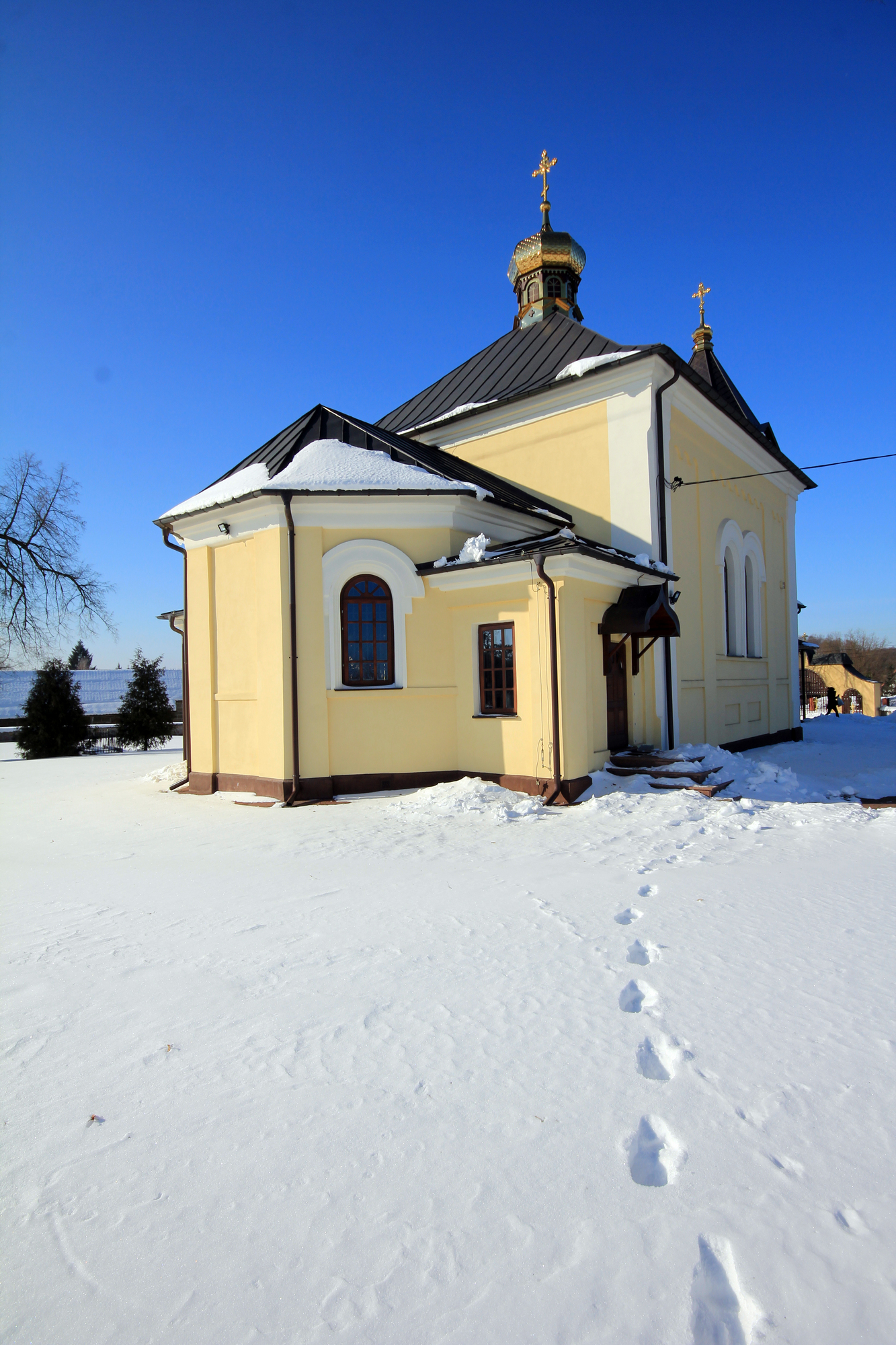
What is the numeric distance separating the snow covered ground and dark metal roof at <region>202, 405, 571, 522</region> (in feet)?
23.2

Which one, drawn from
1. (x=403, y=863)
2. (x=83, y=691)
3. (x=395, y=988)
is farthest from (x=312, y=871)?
(x=83, y=691)

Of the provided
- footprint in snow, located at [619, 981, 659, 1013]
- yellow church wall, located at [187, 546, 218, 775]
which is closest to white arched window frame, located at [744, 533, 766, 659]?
yellow church wall, located at [187, 546, 218, 775]

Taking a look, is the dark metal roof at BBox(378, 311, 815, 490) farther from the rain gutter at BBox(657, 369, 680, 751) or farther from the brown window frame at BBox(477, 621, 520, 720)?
the brown window frame at BBox(477, 621, 520, 720)

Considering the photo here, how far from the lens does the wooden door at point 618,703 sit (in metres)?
10.9

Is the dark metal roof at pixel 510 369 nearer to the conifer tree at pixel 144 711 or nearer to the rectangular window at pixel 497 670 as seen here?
the rectangular window at pixel 497 670

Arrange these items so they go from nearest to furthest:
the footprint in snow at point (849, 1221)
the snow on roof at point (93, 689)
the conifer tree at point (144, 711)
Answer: the footprint in snow at point (849, 1221) → the conifer tree at point (144, 711) → the snow on roof at point (93, 689)

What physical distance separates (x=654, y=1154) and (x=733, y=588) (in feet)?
47.3

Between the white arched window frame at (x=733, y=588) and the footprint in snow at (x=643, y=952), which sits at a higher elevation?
the white arched window frame at (x=733, y=588)

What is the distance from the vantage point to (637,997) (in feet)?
12.1

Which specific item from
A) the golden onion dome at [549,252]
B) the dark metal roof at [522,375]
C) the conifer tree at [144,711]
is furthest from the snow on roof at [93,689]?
the golden onion dome at [549,252]

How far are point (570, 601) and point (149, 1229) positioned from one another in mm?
8270

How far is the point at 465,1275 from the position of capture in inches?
78.0

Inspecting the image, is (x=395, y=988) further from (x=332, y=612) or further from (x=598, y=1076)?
(x=332, y=612)

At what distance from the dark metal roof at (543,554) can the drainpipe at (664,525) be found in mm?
910
